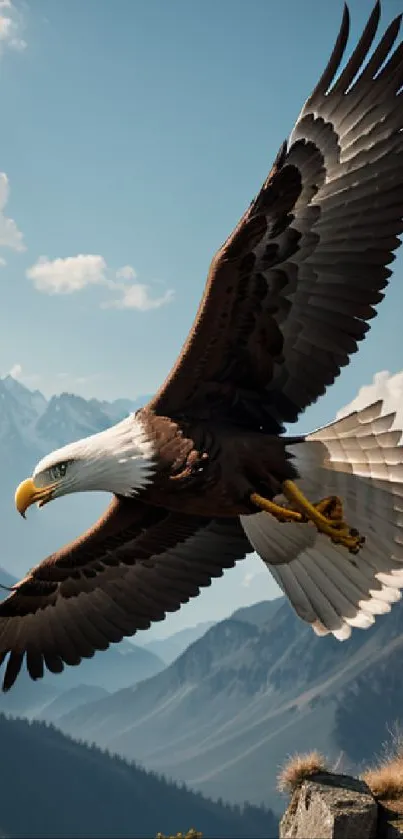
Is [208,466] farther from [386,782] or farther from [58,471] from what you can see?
[386,782]

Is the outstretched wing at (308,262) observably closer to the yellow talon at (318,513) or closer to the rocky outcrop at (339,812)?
the yellow talon at (318,513)

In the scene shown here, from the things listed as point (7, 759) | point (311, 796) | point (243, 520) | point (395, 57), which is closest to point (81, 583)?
point (243, 520)

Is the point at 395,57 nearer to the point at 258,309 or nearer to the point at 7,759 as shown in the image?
the point at 258,309

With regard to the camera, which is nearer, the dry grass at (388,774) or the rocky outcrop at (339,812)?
the rocky outcrop at (339,812)

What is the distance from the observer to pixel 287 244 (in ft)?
16.5

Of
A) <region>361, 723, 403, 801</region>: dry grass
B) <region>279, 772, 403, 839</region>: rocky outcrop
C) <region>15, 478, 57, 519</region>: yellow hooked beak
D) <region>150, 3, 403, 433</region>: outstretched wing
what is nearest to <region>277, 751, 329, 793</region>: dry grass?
<region>279, 772, 403, 839</region>: rocky outcrop

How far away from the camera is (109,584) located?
22.5 ft

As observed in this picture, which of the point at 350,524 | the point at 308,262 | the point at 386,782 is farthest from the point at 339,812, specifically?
the point at 308,262

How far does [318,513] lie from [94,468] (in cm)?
125

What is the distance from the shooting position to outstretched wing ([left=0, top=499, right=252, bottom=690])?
21.2 feet

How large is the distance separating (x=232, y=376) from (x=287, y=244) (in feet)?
2.72

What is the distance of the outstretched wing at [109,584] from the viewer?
6449mm

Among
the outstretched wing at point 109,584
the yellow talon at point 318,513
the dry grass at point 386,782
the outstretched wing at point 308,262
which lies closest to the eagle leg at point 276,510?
the yellow talon at point 318,513

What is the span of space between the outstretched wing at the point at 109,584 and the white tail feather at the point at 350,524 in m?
0.72
